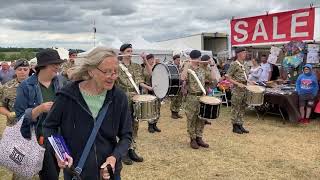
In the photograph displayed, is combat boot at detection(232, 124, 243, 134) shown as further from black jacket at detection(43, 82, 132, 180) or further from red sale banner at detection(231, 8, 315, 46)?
black jacket at detection(43, 82, 132, 180)

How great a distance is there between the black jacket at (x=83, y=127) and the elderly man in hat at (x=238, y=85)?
6.56 meters

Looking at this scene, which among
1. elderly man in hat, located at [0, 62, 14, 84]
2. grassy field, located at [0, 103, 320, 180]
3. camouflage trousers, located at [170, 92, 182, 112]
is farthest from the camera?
elderly man in hat, located at [0, 62, 14, 84]

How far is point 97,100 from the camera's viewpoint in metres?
2.59

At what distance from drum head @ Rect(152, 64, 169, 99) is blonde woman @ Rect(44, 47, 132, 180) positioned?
Answer: 5265 mm

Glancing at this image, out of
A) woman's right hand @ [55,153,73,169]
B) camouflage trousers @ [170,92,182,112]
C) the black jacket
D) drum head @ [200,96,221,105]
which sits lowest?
camouflage trousers @ [170,92,182,112]

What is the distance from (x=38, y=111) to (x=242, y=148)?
17.0 feet

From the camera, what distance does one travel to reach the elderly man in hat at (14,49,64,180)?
3510 mm

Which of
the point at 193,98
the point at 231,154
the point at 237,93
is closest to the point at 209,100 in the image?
the point at 193,98

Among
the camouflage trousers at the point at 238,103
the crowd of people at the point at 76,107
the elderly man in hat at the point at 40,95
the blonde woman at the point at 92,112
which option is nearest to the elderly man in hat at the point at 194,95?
the camouflage trousers at the point at 238,103

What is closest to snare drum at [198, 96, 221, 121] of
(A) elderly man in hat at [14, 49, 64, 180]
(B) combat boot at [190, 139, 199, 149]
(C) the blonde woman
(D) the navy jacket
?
(B) combat boot at [190, 139, 199, 149]

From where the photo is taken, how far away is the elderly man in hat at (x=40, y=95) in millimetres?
3510

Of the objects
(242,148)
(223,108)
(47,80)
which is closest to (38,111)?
(47,80)

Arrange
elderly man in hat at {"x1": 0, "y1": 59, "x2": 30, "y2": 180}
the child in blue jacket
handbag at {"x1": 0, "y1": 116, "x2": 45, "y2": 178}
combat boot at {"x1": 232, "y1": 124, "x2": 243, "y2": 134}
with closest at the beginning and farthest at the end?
handbag at {"x1": 0, "y1": 116, "x2": 45, "y2": 178} → elderly man in hat at {"x1": 0, "y1": 59, "x2": 30, "y2": 180} → combat boot at {"x1": 232, "y1": 124, "x2": 243, "y2": 134} → the child in blue jacket

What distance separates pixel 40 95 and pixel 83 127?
1332 millimetres
